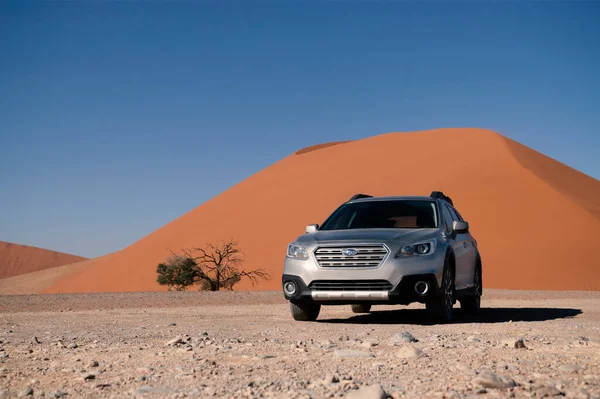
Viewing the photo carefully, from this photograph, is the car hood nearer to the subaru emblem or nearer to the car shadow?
the subaru emblem

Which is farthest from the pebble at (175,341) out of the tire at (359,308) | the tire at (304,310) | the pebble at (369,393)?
the tire at (359,308)

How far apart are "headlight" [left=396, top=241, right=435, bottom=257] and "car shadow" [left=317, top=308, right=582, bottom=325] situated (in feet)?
3.63

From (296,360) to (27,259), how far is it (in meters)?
132

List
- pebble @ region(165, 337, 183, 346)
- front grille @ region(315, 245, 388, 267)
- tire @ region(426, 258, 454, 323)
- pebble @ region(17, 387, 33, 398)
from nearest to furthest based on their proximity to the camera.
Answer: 1. pebble @ region(17, 387, 33, 398)
2. pebble @ region(165, 337, 183, 346)
3. front grille @ region(315, 245, 388, 267)
4. tire @ region(426, 258, 454, 323)

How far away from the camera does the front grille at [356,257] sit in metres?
10.6

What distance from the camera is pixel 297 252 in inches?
440

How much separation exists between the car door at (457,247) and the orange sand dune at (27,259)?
394 feet

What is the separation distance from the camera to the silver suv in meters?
10.5

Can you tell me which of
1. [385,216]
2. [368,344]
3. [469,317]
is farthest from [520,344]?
[469,317]

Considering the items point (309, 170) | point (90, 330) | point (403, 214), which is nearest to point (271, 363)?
point (90, 330)

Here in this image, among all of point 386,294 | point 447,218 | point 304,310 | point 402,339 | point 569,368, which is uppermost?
point 447,218

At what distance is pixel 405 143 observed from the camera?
228 ft

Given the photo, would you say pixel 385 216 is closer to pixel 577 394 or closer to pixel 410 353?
pixel 410 353

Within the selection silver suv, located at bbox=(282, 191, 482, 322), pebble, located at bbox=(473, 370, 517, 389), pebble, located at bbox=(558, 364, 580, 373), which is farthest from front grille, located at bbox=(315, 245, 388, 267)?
pebble, located at bbox=(473, 370, 517, 389)
